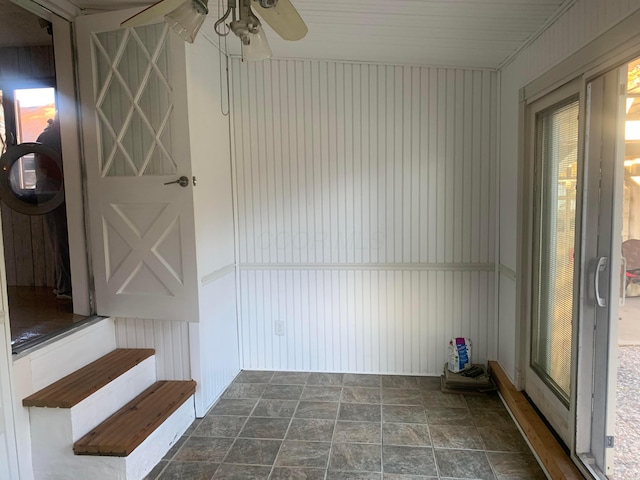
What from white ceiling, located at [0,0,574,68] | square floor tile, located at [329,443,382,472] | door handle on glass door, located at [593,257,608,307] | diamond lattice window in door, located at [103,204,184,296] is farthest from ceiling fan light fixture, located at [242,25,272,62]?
square floor tile, located at [329,443,382,472]

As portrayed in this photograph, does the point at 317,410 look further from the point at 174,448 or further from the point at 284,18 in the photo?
the point at 284,18

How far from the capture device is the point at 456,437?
2.54 metres

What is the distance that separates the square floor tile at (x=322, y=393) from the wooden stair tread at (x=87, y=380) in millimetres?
1171

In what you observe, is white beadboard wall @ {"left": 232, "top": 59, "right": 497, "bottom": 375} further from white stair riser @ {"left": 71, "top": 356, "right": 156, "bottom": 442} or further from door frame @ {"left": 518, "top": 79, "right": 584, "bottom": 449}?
white stair riser @ {"left": 71, "top": 356, "right": 156, "bottom": 442}

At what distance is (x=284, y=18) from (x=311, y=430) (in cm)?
233

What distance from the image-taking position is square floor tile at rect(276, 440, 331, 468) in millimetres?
2297

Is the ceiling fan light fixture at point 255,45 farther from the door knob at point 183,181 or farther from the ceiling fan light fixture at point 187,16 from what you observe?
the door knob at point 183,181

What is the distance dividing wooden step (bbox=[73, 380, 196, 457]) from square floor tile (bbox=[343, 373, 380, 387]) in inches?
49.3

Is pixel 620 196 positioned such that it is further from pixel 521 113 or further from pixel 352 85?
pixel 352 85

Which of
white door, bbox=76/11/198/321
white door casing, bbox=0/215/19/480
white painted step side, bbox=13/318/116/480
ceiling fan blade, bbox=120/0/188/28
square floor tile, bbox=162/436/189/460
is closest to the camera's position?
ceiling fan blade, bbox=120/0/188/28

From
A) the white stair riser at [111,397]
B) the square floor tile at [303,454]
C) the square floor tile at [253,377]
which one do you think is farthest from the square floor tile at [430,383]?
the white stair riser at [111,397]

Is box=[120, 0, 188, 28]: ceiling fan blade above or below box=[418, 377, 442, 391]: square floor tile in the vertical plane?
above

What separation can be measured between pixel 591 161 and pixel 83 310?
3.07m

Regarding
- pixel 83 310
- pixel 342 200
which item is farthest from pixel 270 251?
pixel 83 310
